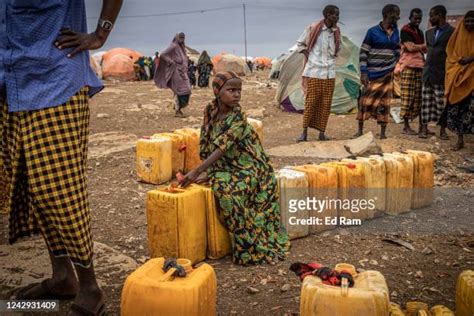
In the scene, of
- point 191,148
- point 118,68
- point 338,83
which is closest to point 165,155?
point 191,148

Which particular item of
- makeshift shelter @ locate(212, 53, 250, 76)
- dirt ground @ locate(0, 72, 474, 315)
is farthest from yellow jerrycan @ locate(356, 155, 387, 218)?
makeshift shelter @ locate(212, 53, 250, 76)

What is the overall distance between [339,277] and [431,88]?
5.81m

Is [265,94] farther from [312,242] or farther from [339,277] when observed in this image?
[339,277]

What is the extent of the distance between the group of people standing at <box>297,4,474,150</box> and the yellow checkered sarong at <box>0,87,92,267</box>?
5.23 meters

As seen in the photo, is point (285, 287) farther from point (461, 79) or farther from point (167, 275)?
point (461, 79)

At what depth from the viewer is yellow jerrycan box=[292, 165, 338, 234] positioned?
154 inches

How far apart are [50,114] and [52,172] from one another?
26 cm

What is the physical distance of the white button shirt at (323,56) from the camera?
716cm

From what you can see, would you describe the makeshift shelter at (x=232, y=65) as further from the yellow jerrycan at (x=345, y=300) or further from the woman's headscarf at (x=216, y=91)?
the yellow jerrycan at (x=345, y=300)

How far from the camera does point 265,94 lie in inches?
611

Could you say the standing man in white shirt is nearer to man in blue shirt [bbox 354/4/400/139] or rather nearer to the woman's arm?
man in blue shirt [bbox 354/4/400/139]

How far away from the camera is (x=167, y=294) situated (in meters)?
2.23

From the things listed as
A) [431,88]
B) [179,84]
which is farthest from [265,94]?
[431,88]

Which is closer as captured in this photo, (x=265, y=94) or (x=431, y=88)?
(x=431, y=88)
